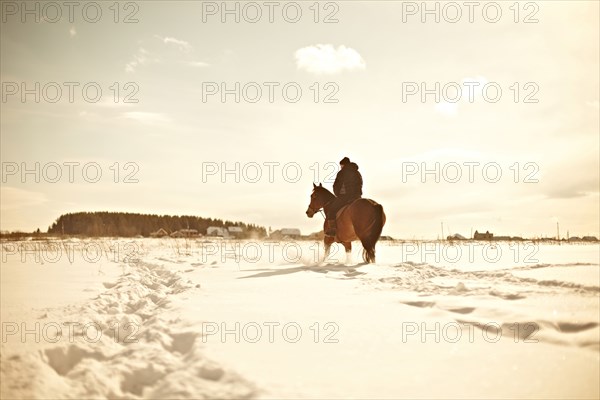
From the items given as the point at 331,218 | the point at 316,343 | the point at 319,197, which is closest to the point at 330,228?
the point at 331,218

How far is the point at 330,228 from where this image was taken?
1155 cm

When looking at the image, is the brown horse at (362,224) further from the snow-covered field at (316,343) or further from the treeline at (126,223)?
the treeline at (126,223)

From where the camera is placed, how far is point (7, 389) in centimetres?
197

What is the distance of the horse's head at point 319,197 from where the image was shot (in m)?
12.1

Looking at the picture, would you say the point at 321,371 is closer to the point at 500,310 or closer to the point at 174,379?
the point at 174,379

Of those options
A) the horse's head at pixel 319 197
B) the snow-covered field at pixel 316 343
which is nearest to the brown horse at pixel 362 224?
the horse's head at pixel 319 197

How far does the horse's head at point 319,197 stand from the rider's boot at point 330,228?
2.49 ft

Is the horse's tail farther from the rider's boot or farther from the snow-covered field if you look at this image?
the snow-covered field

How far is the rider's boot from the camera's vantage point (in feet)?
37.7

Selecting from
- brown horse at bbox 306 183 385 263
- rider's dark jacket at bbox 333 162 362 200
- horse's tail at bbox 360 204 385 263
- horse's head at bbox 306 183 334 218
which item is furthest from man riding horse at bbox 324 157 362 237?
horse's tail at bbox 360 204 385 263

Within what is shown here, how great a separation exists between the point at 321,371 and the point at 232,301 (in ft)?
8.28

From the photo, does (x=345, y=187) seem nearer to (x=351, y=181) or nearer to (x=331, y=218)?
(x=351, y=181)

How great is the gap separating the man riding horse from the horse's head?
56cm

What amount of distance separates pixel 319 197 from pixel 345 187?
1149 millimetres
